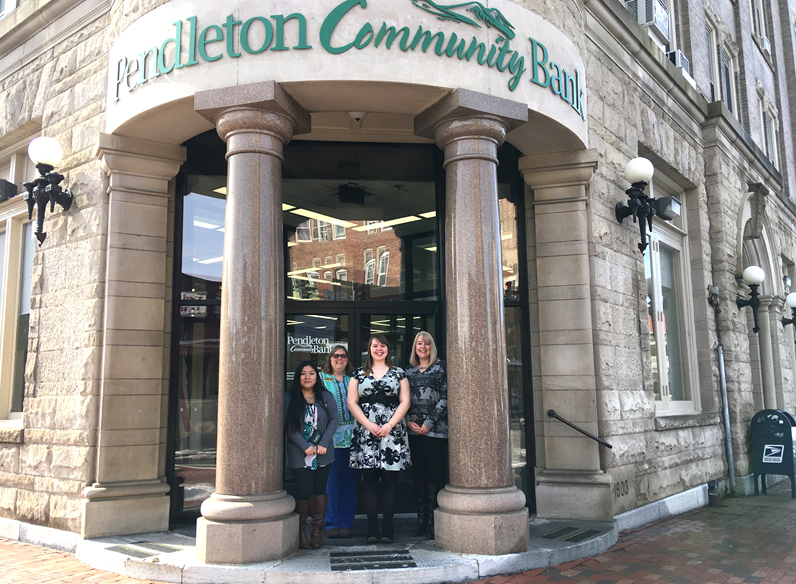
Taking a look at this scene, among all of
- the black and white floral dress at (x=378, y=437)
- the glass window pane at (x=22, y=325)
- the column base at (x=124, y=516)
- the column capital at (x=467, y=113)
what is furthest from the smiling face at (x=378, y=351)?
the glass window pane at (x=22, y=325)

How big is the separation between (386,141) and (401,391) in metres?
3.06

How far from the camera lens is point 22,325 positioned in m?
8.16

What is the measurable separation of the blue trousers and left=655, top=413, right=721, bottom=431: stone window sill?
408cm

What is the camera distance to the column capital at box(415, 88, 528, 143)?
5.85 m

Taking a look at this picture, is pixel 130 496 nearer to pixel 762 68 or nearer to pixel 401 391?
pixel 401 391

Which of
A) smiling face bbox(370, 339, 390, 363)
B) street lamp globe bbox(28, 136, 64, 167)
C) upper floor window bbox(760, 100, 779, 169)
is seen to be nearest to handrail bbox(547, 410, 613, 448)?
smiling face bbox(370, 339, 390, 363)

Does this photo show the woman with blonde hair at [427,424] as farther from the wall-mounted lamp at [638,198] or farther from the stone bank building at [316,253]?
the wall-mounted lamp at [638,198]

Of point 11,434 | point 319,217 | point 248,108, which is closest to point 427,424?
point 319,217

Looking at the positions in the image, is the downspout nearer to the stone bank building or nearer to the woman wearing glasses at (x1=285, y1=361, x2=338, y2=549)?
the stone bank building

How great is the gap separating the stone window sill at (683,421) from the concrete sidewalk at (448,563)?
5.57 feet

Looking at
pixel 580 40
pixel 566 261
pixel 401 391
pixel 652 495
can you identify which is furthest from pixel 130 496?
pixel 580 40

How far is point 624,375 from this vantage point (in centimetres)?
768

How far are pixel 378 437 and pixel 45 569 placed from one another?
3.00 metres

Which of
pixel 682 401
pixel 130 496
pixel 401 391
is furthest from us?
pixel 682 401
